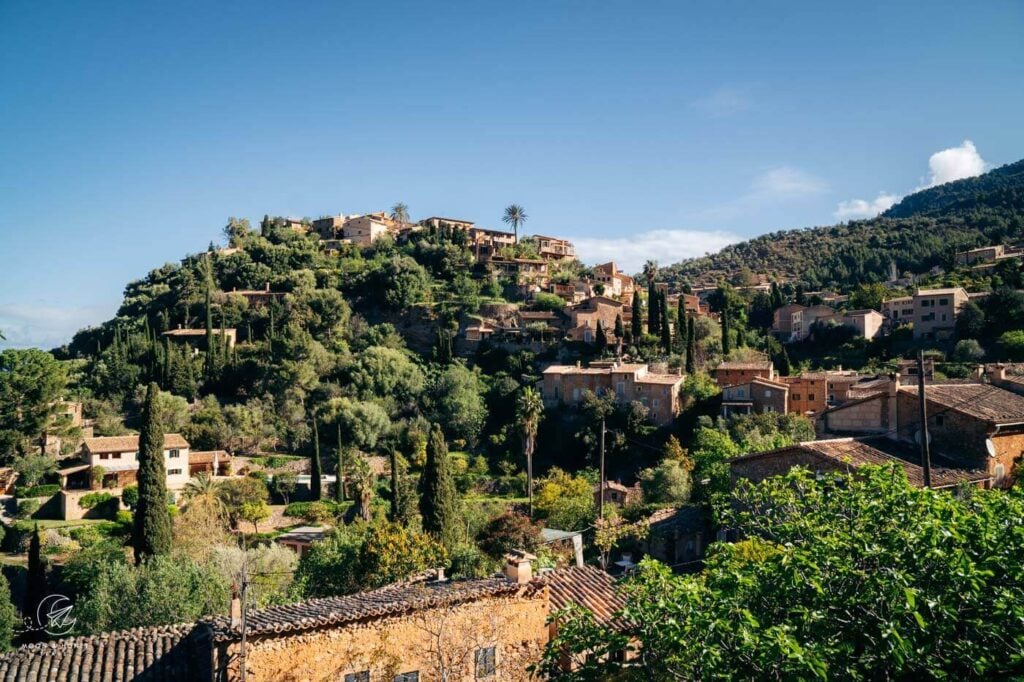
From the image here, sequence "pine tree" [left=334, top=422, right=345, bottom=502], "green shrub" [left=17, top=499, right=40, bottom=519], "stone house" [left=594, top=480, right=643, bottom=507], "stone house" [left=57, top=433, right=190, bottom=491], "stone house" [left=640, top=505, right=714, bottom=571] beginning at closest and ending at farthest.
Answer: "stone house" [left=640, top=505, right=714, bottom=571], "green shrub" [left=17, top=499, right=40, bottom=519], "stone house" [left=594, top=480, right=643, bottom=507], "stone house" [left=57, top=433, right=190, bottom=491], "pine tree" [left=334, top=422, right=345, bottom=502]

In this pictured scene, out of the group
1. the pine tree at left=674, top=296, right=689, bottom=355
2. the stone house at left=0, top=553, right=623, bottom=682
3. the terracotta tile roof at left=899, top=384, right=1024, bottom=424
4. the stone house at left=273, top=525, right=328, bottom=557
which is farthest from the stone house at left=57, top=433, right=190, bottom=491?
the terracotta tile roof at left=899, top=384, right=1024, bottom=424

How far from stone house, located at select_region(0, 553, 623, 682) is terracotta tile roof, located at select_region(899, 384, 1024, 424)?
18.3 m

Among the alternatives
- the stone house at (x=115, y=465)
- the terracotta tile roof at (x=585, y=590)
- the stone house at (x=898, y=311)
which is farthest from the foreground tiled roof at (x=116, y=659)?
the stone house at (x=898, y=311)

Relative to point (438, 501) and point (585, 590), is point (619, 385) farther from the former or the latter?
point (585, 590)

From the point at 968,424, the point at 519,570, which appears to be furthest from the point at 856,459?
Result: the point at 519,570

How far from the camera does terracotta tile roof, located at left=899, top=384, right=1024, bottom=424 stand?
81.2 feet

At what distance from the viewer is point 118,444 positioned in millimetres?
44375

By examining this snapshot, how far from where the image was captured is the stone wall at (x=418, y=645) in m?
11.2

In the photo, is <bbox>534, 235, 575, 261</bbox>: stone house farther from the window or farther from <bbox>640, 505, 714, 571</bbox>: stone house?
the window

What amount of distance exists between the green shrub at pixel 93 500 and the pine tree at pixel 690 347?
40.9 metres

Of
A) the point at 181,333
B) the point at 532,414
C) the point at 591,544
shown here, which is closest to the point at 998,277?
the point at 532,414

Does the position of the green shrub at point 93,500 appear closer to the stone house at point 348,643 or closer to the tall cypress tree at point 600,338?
the stone house at point 348,643

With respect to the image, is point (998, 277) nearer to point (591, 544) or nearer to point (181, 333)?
point (591, 544)

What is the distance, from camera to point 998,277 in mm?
69062
